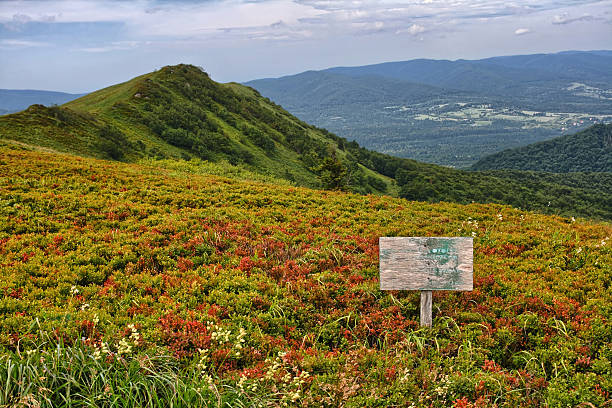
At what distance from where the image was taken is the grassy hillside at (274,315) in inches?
173

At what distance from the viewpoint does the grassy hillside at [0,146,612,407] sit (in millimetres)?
4387

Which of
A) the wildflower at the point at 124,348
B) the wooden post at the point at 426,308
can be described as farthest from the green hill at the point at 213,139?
the wildflower at the point at 124,348

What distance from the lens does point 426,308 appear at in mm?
5957

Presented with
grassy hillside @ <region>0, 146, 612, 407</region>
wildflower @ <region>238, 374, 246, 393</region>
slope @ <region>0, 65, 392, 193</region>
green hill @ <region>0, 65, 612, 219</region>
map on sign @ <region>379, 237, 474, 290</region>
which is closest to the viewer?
wildflower @ <region>238, 374, 246, 393</region>

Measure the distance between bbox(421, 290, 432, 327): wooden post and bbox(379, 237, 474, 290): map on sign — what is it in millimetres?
224

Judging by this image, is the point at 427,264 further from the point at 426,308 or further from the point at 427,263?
the point at 426,308

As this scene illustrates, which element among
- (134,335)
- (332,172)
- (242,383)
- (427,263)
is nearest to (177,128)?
(332,172)

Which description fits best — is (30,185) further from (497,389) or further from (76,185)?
(497,389)

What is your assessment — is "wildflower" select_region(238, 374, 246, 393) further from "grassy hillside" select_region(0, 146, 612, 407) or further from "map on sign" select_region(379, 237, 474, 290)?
"map on sign" select_region(379, 237, 474, 290)

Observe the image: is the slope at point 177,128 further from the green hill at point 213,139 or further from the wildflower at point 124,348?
the wildflower at point 124,348

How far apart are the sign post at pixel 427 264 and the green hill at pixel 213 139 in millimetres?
13079

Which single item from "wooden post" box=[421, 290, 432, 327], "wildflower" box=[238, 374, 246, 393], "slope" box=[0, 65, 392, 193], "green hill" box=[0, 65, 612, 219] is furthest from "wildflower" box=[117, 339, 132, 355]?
"slope" box=[0, 65, 392, 193]

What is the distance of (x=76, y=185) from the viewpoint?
13.5 m

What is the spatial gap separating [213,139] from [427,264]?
5246 cm
